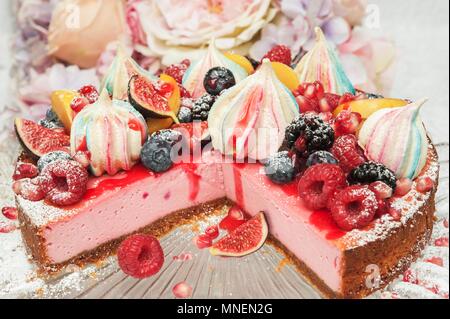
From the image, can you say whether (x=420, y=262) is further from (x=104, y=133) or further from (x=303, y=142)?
(x=104, y=133)

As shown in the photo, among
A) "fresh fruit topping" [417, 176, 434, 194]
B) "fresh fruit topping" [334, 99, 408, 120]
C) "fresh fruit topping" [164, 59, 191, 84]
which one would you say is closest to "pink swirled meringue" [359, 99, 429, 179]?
"fresh fruit topping" [417, 176, 434, 194]

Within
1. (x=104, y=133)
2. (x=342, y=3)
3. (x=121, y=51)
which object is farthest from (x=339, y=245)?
(x=342, y=3)

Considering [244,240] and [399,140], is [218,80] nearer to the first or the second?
[244,240]

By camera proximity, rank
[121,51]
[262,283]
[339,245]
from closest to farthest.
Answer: [339,245] < [262,283] < [121,51]

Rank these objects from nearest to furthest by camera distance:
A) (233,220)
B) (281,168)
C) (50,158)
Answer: (281,168) < (50,158) < (233,220)

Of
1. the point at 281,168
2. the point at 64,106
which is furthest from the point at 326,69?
the point at 64,106

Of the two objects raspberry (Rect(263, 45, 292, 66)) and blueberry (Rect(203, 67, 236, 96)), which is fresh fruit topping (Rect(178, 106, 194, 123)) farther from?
raspberry (Rect(263, 45, 292, 66))
